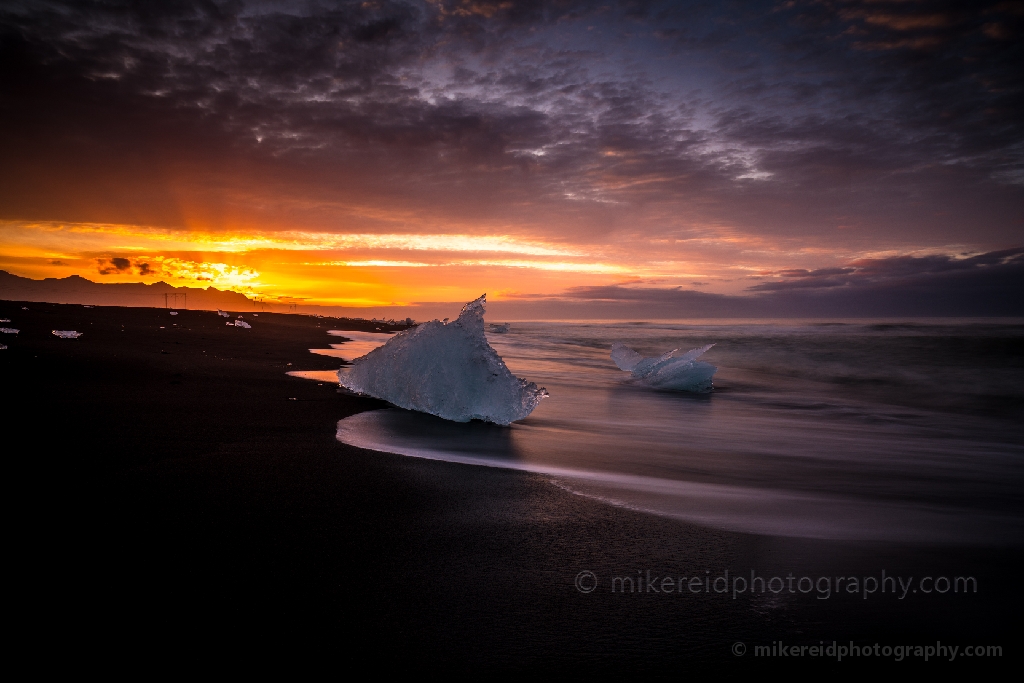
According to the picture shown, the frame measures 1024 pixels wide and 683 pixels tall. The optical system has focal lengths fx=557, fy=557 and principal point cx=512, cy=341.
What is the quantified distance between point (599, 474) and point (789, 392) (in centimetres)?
957

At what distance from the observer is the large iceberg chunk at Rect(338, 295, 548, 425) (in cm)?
579

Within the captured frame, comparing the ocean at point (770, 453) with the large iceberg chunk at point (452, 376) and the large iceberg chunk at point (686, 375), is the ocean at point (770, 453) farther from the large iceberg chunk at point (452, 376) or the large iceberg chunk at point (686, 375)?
the large iceberg chunk at point (686, 375)

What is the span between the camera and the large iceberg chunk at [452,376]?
5.79m

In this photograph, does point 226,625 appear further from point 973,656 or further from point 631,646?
point 973,656

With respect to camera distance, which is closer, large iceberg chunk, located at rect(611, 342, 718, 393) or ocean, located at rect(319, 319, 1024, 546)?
ocean, located at rect(319, 319, 1024, 546)

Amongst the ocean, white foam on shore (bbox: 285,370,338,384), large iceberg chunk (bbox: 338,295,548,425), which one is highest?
large iceberg chunk (bbox: 338,295,548,425)

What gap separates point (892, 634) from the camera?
190cm

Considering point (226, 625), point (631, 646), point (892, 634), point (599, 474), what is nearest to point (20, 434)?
point (226, 625)

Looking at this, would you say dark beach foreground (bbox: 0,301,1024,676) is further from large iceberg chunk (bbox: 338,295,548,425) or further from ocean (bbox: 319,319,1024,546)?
large iceberg chunk (bbox: 338,295,548,425)
